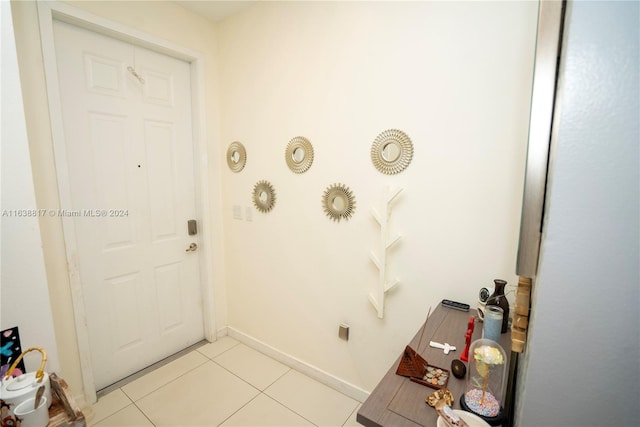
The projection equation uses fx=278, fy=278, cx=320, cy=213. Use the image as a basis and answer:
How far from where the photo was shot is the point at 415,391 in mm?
910

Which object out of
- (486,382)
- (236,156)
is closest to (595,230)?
(486,382)

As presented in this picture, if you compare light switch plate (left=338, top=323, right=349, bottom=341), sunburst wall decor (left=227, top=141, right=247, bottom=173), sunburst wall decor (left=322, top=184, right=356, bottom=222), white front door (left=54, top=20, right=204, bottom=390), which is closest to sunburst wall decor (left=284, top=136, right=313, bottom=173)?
sunburst wall decor (left=322, top=184, right=356, bottom=222)

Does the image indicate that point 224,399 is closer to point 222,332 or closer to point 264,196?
point 222,332

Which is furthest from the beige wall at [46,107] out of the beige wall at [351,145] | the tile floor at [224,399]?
the tile floor at [224,399]

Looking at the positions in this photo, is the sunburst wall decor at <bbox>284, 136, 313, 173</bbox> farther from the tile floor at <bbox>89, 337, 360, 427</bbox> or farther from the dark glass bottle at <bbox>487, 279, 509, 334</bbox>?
the tile floor at <bbox>89, 337, 360, 427</bbox>

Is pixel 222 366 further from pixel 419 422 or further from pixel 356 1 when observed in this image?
pixel 356 1

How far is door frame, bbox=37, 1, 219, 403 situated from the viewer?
60.3 inches

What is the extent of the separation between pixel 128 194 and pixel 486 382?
2259mm

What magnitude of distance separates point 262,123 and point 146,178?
94 centimetres

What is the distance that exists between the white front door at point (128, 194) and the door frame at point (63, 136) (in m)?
0.06

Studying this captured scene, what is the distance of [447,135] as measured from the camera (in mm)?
1405

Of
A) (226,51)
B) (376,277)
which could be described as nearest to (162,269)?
(376,277)

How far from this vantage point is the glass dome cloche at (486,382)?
798 mm

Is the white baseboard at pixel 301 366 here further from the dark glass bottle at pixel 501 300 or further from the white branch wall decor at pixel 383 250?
the dark glass bottle at pixel 501 300
